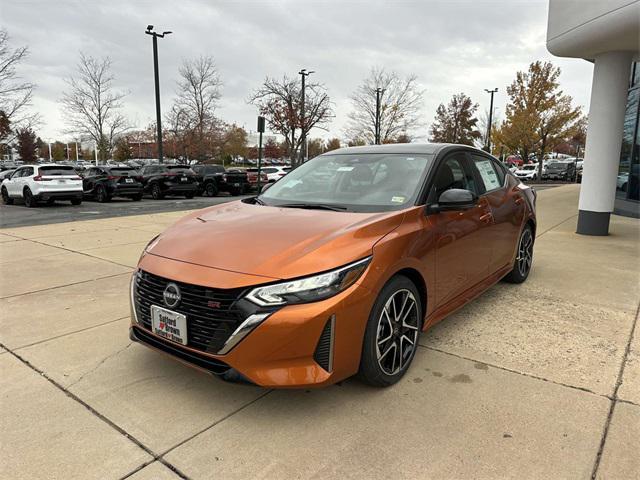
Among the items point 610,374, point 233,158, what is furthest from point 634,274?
point 233,158

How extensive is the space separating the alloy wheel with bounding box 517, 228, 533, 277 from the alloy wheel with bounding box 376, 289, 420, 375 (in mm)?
2638

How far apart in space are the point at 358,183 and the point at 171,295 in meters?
1.78

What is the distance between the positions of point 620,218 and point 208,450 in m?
12.2

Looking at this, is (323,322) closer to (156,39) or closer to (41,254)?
(41,254)

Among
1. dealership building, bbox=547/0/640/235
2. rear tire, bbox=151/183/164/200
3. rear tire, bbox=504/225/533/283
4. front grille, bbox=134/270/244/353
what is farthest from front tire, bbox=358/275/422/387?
rear tire, bbox=151/183/164/200

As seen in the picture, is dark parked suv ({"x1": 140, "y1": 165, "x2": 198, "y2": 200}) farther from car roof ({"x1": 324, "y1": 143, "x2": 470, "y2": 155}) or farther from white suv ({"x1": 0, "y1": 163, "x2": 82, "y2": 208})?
car roof ({"x1": 324, "y1": 143, "x2": 470, "y2": 155})

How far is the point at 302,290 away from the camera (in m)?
2.42

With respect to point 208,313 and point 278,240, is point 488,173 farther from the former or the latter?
point 208,313

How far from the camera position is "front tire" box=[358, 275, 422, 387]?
8.78 feet

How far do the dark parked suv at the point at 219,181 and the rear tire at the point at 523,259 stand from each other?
17.9 m

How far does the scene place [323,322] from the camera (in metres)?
2.39

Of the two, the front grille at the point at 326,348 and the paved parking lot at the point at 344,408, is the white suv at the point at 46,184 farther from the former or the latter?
the front grille at the point at 326,348

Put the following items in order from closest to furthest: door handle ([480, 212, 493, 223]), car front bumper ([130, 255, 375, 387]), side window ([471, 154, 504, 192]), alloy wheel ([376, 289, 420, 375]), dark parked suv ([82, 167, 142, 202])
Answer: car front bumper ([130, 255, 375, 387]) < alloy wheel ([376, 289, 420, 375]) < door handle ([480, 212, 493, 223]) < side window ([471, 154, 504, 192]) < dark parked suv ([82, 167, 142, 202])

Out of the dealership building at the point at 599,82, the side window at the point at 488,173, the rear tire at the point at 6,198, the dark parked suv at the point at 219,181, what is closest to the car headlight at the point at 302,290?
the side window at the point at 488,173
